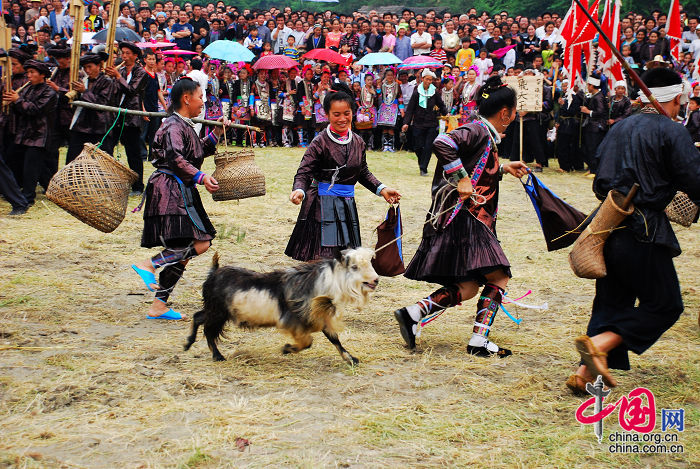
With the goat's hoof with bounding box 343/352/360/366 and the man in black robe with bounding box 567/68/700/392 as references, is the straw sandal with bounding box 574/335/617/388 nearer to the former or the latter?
the man in black robe with bounding box 567/68/700/392

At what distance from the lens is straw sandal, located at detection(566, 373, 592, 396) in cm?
432

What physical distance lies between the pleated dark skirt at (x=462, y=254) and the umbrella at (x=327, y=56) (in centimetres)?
1354

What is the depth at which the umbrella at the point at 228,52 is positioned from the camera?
16.7 m

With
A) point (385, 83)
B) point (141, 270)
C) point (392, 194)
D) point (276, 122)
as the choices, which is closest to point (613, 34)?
point (385, 83)

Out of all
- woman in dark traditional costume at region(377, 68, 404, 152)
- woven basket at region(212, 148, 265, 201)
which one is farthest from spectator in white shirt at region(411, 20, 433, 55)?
woven basket at region(212, 148, 265, 201)

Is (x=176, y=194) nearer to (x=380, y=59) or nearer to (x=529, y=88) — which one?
(x=529, y=88)

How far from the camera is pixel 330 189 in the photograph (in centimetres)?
561

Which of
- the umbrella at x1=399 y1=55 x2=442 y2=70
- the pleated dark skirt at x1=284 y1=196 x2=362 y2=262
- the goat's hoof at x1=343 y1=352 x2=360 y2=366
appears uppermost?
the umbrella at x1=399 y1=55 x2=442 y2=70

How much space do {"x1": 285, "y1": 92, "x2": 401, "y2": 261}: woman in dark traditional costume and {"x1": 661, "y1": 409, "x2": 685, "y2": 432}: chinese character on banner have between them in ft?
8.18

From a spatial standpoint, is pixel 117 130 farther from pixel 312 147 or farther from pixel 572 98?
pixel 572 98

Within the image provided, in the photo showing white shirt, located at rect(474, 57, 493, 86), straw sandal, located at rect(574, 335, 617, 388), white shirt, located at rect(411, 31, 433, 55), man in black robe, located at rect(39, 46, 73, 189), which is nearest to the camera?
straw sandal, located at rect(574, 335, 617, 388)

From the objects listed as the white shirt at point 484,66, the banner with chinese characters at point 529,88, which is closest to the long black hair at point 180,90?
the banner with chinese characters at point 529,88

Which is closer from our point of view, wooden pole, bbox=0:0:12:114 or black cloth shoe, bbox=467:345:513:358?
black cloth shoe, bbox=467:345:513:358

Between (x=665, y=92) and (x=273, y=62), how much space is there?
47.2ft
